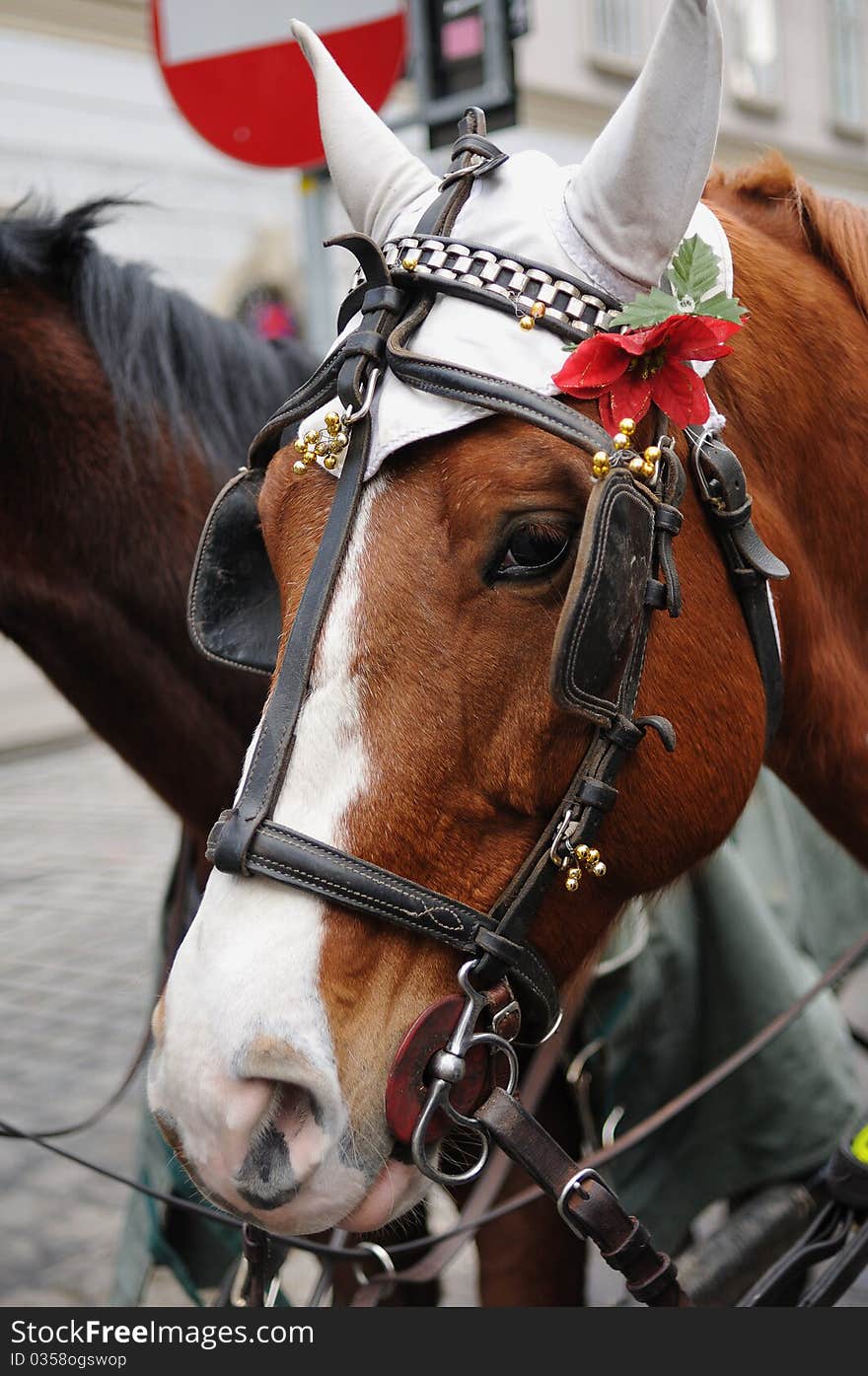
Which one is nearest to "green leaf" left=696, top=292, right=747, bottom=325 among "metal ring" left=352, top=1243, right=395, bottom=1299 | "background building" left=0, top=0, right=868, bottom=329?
"metal ring" left=352, top=1243, right=395, bottom=1299

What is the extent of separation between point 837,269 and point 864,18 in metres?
15.6

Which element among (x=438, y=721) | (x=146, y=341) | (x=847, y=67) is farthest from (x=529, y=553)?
(x=847, y=67)

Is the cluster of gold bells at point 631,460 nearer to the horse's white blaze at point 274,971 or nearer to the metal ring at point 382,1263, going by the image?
the horse's white blaze at point 274,971

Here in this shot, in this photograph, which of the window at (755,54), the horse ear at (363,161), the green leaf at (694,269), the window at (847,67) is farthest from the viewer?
the window at (847,67)

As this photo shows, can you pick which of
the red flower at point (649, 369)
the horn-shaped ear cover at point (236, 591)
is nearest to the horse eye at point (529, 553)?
the red flower at point (649, 369)

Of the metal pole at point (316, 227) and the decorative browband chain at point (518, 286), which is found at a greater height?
the decorative browband chain at point (518, 286)

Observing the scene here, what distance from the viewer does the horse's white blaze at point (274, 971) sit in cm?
108

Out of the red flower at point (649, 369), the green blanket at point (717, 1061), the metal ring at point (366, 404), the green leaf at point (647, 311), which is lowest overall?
the green blanket at point (717, 1061)

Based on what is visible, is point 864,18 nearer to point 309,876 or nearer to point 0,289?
point 0,289

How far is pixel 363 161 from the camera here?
1442 millimetres

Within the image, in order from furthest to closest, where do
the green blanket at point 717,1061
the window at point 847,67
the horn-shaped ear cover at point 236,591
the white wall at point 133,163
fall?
1. the window at point 847,67
2. the white wall at point 133,163
3. the green blanket at point 717,1061
4. the horn-shaped ear cover at point 236,591

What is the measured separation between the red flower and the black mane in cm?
101

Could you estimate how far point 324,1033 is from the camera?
1.09 metres

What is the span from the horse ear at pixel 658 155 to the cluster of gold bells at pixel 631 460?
189mm
